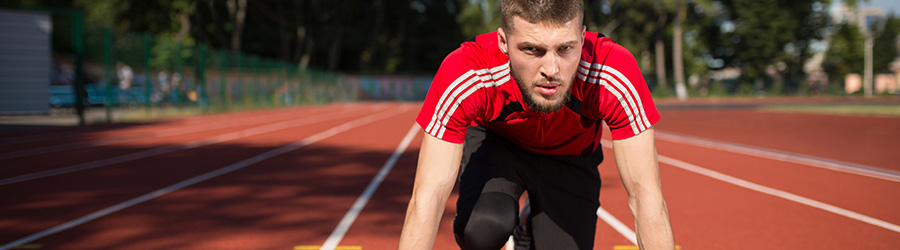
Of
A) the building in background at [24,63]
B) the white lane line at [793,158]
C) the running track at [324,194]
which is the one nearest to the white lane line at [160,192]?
the running track at [324,194]

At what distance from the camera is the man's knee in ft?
8.02

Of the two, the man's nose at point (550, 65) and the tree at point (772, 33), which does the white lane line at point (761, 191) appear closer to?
the man's nose at point (550, 65)

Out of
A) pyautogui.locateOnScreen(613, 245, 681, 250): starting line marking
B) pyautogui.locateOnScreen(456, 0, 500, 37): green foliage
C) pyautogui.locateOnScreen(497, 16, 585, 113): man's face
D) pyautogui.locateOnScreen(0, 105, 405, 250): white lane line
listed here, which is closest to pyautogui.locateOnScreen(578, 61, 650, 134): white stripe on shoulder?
pyautogui.locateOnScreen(497, 16, 585, 113): man's face

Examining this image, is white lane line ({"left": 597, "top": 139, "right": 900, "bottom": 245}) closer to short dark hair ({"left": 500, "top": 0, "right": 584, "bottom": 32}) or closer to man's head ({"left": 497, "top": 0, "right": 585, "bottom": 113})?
man's head ({"left": 497, "top": 0, "right": 585, "bottom": 113})

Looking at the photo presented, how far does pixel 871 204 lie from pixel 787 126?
10678mm

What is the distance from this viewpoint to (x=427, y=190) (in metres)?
2.11

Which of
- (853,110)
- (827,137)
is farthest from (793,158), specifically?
(853,110)

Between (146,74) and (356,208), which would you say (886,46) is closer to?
(146,74)

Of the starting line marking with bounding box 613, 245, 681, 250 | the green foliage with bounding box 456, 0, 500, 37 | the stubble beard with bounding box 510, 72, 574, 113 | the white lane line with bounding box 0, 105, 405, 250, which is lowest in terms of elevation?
the starting line marking with bounding box 613, 245, 681, 250

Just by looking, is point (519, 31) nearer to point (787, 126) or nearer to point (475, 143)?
point (475, 143)

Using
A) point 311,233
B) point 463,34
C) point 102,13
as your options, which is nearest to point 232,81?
point 311,233

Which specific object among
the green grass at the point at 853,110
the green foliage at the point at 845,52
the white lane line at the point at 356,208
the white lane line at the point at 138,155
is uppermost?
the green foliage at the point at 845,52

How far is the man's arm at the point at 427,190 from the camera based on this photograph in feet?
6.91

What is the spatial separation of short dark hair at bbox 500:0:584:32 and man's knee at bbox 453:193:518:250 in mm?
Result: 856
